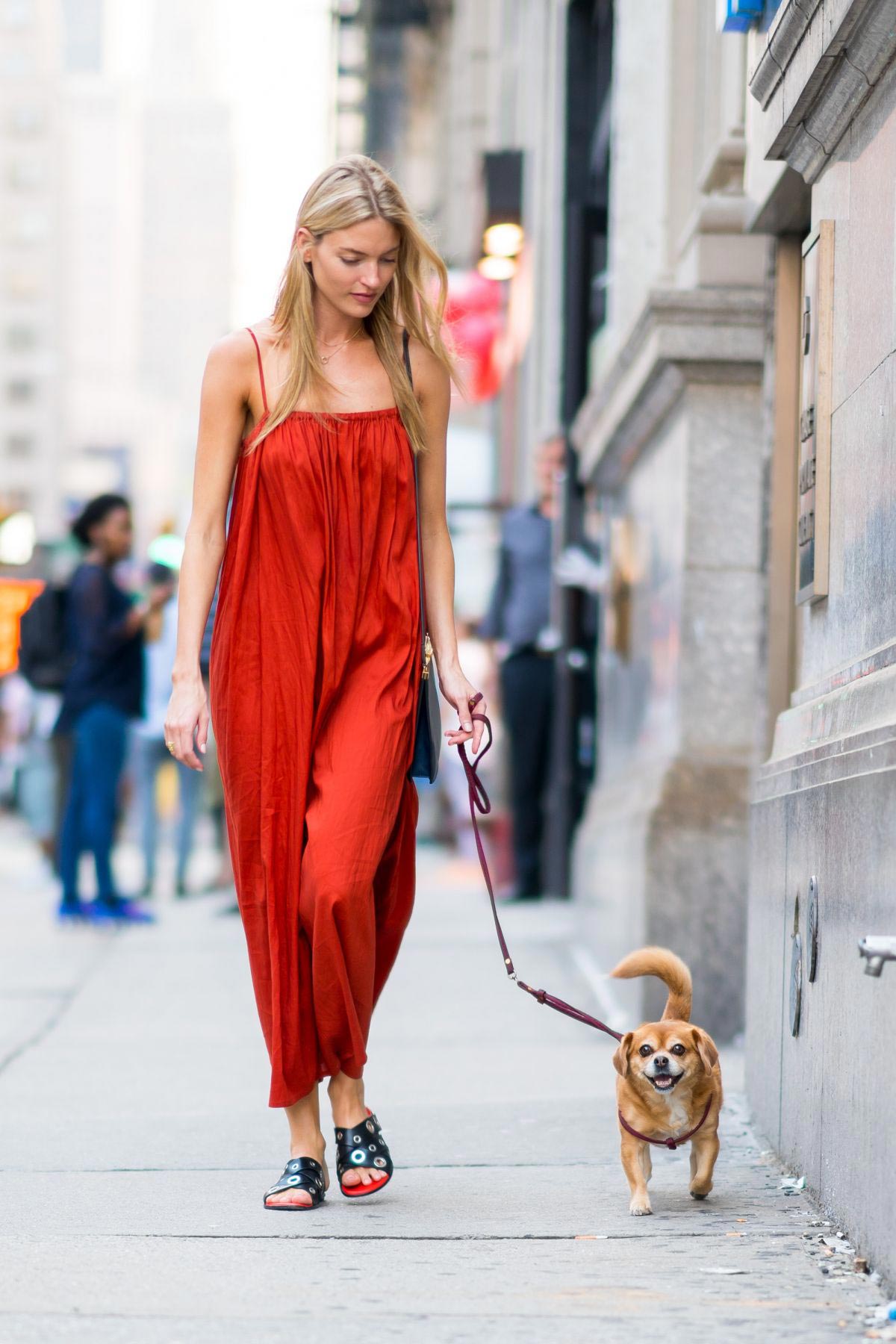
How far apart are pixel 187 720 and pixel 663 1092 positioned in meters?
1.29

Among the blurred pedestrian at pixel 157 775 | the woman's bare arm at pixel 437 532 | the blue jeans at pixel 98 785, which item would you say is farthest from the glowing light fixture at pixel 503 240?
the woman's bare arm at pixel 437 532

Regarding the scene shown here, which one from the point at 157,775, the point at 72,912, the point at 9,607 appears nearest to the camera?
the point at 72,912

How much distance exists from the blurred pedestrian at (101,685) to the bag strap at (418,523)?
685cm

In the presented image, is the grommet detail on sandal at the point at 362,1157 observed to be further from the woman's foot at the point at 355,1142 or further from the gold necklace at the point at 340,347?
the gold necklace at the point at 340,347

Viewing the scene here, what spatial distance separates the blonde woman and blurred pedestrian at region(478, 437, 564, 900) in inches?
291

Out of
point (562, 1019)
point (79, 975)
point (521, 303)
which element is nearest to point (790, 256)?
point (562, 1019)

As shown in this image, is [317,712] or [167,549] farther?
[167,549]

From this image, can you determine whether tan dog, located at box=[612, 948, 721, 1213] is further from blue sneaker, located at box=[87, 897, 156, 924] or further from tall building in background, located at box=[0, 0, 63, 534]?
tall building in background, located at box=[0, 0, 63, 534]

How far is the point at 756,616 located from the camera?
7242 mm

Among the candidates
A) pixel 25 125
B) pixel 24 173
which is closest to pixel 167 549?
pixel 24 173

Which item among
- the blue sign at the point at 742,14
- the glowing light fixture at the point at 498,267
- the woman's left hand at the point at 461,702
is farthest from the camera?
the glowing light fixture at the point at 498,267

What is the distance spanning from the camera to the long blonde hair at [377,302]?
4.33 metres

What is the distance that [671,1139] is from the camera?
4.33 meters

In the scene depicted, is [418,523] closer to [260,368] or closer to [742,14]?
[260,368]
